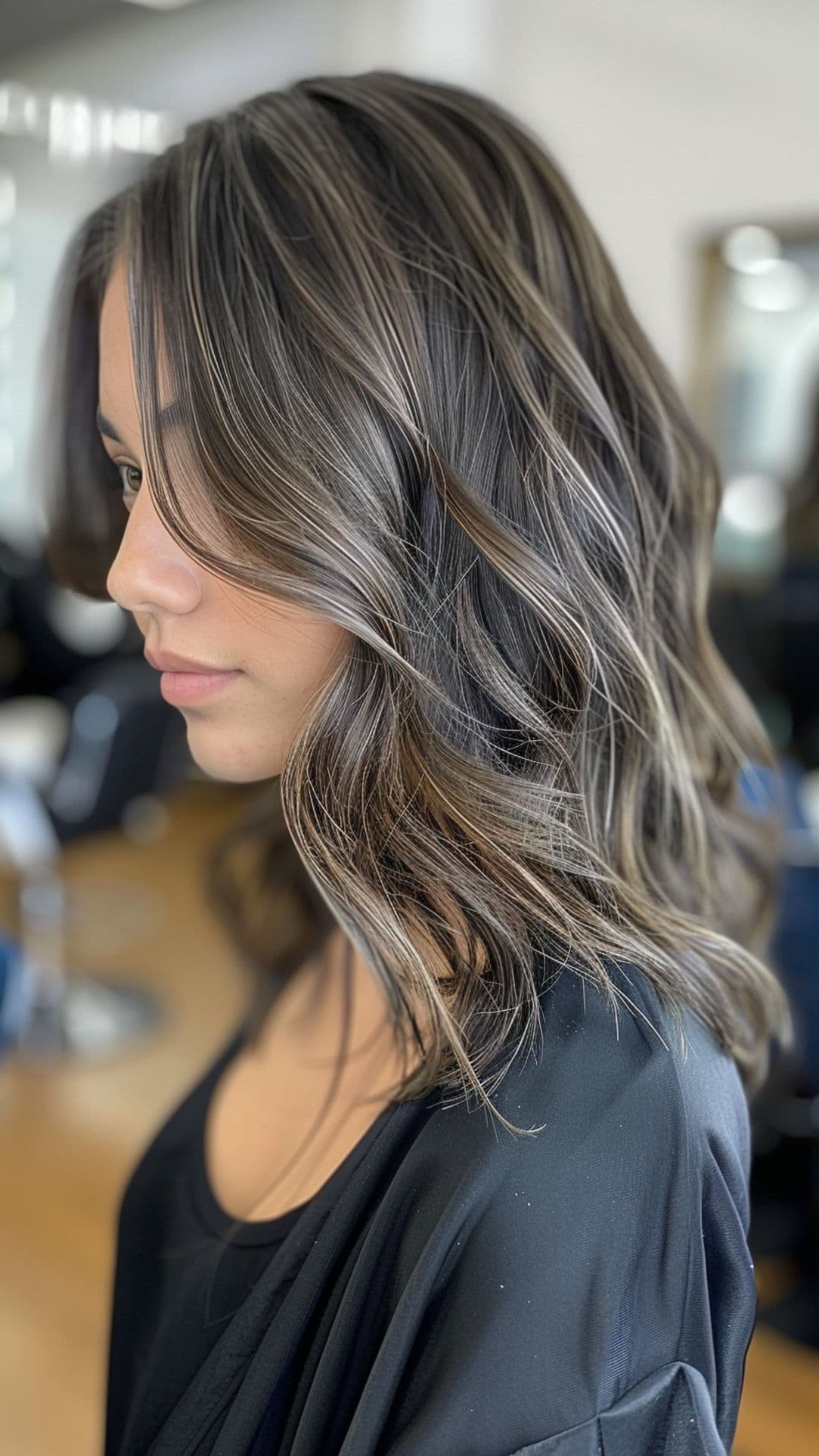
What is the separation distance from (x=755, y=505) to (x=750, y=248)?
825mm

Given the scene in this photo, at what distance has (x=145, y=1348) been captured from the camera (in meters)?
0.80

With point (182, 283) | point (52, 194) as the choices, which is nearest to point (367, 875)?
point (182, 283)

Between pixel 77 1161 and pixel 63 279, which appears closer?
pixel 63 279

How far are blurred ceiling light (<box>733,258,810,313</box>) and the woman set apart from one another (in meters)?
3.52

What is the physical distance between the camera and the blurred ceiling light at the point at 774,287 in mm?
3877

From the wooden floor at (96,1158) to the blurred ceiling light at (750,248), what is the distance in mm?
2633

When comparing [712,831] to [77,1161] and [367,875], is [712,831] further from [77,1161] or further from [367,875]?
[77,1161]

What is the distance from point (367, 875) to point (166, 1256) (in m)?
0.37

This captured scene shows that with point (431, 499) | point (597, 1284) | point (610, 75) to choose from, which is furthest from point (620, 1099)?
point (610, 75)

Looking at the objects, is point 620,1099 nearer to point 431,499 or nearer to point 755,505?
point 431,499

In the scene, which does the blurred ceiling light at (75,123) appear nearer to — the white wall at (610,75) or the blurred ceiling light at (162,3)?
the white wall at (610,75)

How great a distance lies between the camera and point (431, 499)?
622 millimetres

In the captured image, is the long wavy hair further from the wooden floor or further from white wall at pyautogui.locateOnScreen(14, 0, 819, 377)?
white wall at pyautogui.locateOnScreen(14, 0, 819, 377)

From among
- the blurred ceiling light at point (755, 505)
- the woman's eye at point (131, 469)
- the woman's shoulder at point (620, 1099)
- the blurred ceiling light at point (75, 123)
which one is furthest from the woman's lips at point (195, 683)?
the blurred ceiling light at point (755, 505)
